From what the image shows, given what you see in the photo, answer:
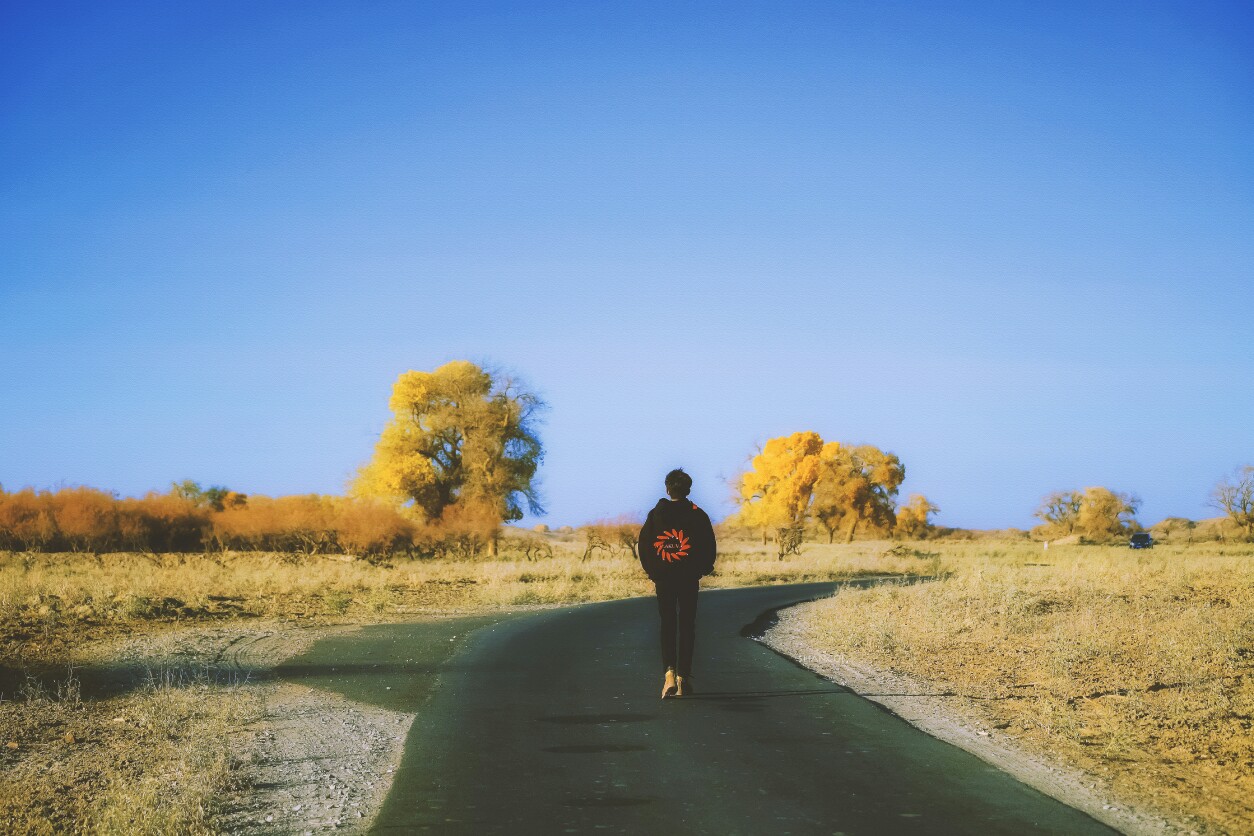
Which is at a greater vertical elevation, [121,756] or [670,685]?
[670,685]

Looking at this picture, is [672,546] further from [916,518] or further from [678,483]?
[916,518]

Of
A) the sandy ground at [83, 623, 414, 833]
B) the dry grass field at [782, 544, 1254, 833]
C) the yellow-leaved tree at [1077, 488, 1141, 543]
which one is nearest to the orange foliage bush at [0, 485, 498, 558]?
the dry grass field at [782, 544, 1254, 833]

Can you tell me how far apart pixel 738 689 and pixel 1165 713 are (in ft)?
12.9

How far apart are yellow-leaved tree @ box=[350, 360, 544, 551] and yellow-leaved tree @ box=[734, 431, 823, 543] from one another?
94.1 feet

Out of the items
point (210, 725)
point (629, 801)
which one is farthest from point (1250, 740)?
point (210, 725)

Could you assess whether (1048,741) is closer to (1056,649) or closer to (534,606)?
(1056,649)

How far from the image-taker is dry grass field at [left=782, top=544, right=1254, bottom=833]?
685 cm

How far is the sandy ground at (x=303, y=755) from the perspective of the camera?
5746 millimetres

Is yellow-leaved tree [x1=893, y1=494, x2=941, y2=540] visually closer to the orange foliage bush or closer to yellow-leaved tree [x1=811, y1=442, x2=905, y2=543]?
yellow-leaved tree [x1=811, y1=442, x2=905, y2=543]

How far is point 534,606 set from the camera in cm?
2292

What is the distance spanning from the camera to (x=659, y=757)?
693 centimetres

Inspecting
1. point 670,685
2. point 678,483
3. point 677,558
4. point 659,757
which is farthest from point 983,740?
point 678,483

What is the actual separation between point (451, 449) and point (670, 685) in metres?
44.8

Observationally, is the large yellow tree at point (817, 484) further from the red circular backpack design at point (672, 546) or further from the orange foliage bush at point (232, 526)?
the red circular backpack design at point (672, 546)
